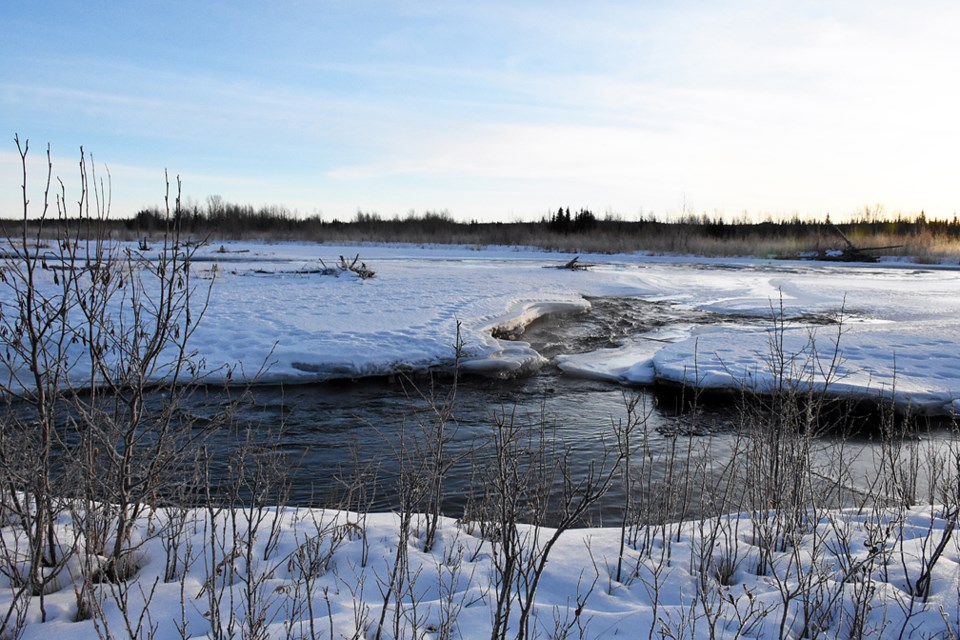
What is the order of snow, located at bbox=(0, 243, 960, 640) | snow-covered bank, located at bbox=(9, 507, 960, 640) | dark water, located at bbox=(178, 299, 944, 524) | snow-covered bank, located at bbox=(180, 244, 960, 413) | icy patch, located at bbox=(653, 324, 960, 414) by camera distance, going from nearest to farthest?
1. snow-covered bank, located at bbox=(9, 507, 960, 640)
2. snow, located at bbox=(0, 243, 960, 640)
3. dark water, located at bbox=(178, 299, 944, 524)
4. icy patch, located at bbox=(653, 324, 960, 414)
5. snow-covered bank, located at bbox=(180, 244, 960, 413)

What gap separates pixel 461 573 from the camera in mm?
3529

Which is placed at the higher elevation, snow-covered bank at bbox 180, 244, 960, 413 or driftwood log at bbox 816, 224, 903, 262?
driftwood log at bbox 816, 224, 903, 262

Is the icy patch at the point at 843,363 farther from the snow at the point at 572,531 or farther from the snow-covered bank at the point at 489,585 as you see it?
the snow-covered bank at the point at 489,585

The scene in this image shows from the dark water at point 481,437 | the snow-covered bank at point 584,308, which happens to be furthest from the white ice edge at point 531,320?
the dark water at point 481,437

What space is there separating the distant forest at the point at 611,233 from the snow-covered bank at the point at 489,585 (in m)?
20.9

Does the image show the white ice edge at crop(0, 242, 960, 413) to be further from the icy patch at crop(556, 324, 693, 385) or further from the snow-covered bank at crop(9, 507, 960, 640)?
the snow-covered bank at crop(9, 507, 960, 640)

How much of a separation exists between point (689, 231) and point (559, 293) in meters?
32.0

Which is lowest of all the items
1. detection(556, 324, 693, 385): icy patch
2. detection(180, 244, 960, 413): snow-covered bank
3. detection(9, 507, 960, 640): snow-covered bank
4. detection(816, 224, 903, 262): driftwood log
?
detection(9, 507, 960, 640): snow-covered bank

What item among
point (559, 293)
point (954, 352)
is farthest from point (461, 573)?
point (559, 293)

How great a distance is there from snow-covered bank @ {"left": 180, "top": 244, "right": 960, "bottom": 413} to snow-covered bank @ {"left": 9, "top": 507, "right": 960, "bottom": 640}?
3.71 feet

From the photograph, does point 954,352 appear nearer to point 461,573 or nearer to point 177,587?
point 461,573

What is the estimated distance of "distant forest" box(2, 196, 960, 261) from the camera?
115 feet

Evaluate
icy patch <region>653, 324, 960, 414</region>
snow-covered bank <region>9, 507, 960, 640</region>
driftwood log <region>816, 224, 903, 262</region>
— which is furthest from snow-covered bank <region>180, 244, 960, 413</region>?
driftwood log <region>816, 224, 903, 262</region>

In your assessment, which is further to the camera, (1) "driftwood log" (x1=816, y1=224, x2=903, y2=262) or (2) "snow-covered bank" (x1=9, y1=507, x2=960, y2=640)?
(1) "driftwood log" (x1=816, y1=224, x2=903, y2=262)
